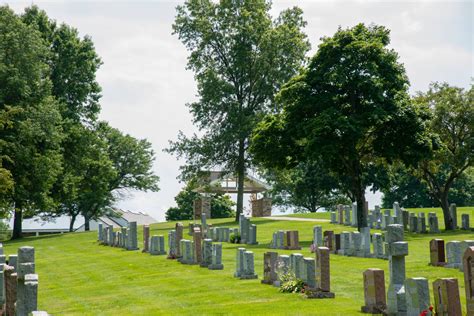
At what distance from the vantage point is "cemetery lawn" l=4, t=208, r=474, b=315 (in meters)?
16.4

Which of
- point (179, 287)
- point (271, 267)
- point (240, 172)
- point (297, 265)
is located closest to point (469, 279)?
point (297, 265)

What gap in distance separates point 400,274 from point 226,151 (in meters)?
39.6

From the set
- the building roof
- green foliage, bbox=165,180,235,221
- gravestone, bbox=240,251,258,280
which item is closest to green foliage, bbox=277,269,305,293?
gravestone, bbox=240,251,258,280

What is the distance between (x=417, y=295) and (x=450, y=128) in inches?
1174

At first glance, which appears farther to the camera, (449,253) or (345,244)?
(345,244)

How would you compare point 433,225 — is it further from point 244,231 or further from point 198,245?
point 198,245

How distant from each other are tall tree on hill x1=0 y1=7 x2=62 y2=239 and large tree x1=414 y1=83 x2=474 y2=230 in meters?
21.0

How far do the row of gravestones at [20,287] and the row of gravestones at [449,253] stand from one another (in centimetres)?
1187

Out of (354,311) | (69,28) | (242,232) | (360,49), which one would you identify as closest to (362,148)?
(360,49)

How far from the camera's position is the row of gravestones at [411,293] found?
13047 mm

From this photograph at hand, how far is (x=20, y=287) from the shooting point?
1511cm

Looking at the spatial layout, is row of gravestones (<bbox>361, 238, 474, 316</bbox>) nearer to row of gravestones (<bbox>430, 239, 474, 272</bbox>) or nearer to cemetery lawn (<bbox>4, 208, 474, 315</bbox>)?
cemetery lawn (<bbox>4, 208, 474, 315</bbox>)

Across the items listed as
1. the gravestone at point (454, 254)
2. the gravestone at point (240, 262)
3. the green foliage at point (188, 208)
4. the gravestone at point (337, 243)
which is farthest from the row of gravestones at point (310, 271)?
the green foliage at point (188, 208)

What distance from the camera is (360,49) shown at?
35250mm
